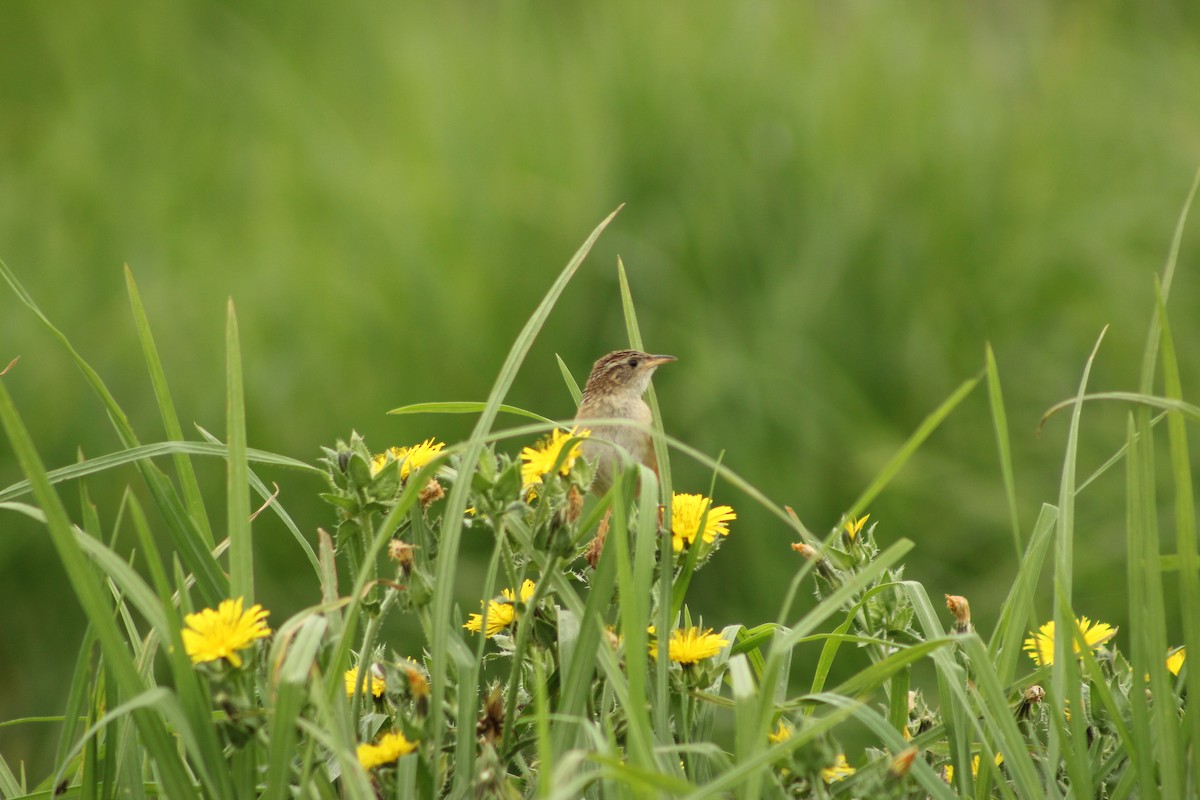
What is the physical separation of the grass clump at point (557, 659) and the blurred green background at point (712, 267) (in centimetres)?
328

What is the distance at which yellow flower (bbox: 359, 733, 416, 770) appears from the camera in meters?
1.54

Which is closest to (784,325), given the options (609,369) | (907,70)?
(907,70)

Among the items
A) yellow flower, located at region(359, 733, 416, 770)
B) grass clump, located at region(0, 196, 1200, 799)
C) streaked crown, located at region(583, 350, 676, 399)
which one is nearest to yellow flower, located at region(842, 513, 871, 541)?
grass clump, located at region(0, 196, 1200, 799)

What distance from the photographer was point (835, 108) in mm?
6266

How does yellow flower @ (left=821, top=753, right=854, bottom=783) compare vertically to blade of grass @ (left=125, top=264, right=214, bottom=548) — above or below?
below

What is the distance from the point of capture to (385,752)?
1.54 m

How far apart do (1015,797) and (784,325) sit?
3.97 meters

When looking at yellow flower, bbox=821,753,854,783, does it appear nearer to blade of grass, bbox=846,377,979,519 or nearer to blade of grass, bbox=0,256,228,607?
blade of grass, bbox=846,377,979,519

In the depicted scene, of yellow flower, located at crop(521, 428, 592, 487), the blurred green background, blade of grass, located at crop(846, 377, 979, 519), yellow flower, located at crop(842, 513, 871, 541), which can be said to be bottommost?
the blurred green background

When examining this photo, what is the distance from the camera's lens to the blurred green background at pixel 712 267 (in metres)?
5.35

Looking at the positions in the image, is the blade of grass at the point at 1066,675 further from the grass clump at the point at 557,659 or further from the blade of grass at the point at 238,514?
the blade of grass at the point at 238,514

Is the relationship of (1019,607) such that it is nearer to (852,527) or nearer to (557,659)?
(852,527)

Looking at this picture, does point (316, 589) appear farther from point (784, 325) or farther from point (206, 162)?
point (206, 162)

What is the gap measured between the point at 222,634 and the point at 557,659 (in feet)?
1.52
